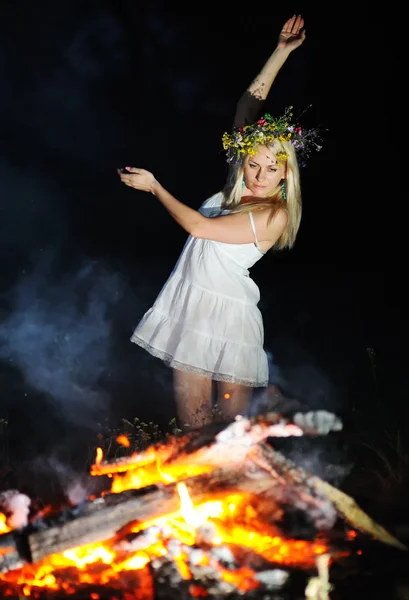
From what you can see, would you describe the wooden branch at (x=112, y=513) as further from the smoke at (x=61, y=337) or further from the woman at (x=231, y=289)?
the smoke at (x=61, y=337)

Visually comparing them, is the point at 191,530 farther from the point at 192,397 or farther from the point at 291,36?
the point at 291,36

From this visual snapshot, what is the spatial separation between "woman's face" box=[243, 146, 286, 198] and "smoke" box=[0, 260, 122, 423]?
8.55 ft

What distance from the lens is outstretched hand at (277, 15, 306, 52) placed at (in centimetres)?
390

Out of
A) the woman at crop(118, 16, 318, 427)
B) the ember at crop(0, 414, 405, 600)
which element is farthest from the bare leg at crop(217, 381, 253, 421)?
the ember at crop(0, 414, 405, 600)

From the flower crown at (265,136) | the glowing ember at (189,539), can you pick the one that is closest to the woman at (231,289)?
the flower crown at (265,136)

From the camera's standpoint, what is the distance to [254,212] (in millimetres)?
3422

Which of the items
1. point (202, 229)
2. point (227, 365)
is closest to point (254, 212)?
point (202, 229)

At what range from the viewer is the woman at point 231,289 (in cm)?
348

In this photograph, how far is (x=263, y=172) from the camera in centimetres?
351

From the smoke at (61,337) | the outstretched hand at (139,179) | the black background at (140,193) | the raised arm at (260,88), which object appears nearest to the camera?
the outstretched hand at (139,179)

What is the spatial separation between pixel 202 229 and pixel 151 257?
277 centimetres

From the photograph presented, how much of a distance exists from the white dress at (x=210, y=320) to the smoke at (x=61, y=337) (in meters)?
1.91

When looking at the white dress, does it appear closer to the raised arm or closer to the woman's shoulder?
the woman's shoulder

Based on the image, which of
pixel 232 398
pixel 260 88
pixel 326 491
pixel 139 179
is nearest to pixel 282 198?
pixel 260 88
